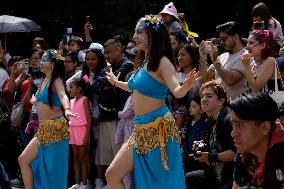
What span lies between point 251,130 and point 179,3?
37.9 feet

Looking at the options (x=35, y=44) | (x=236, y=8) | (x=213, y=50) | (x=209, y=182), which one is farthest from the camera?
(x=236, y=8)

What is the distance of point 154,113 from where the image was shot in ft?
20.5

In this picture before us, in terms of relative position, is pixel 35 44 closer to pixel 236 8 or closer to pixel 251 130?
pixel 236 8

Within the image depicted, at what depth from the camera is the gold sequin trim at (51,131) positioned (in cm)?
805

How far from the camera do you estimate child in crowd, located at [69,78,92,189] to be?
31.3 feet

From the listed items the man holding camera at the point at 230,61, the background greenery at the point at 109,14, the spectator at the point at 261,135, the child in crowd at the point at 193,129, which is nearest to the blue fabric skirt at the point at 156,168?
the child in crowd at the point at 193,129

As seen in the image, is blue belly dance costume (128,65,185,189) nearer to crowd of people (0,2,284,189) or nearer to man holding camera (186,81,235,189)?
crowd of people (0,2,284,189)

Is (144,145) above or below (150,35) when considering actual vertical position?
below

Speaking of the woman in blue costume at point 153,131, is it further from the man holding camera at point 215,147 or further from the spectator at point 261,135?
the spectator at point 261,135

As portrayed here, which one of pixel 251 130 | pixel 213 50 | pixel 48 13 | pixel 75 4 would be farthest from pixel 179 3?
pixel 251 130

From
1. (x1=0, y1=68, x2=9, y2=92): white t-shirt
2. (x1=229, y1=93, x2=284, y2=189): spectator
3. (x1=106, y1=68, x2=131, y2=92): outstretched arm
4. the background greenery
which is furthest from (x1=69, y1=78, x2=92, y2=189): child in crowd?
(x1=229, y1=93, x2=284, y2=189): spectator

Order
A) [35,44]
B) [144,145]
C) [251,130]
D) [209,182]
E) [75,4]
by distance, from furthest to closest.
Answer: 1. [75,4]
2. [35,44]
3. [209,182]
4. [144,145]
5. [251,130]

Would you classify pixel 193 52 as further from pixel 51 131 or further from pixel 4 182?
pixel 4 182

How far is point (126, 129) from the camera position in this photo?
29.2 ft
